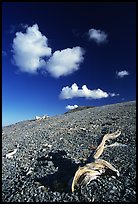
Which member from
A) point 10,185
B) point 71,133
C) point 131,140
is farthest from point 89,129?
point 10,185

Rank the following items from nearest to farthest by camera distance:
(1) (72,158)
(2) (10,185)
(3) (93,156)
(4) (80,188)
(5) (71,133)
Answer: (4) (80,188), (2) (10,185), (3) (93,156), (1) (72,158), (5) (71,133)

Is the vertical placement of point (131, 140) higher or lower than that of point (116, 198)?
higher

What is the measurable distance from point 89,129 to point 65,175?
6378 mm

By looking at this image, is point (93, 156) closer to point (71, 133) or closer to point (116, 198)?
point (116, 198)

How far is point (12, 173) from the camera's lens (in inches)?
343

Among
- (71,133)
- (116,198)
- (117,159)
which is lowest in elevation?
(116,198)

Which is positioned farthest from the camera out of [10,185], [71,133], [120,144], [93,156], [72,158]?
[71,133]

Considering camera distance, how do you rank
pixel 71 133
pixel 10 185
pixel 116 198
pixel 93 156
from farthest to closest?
pixel 71 133
pixel 93 156
pixel 10 185
pixel 116 198

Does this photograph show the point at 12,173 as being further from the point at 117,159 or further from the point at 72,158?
the point at 117,159

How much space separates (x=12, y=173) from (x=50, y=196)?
2655mm

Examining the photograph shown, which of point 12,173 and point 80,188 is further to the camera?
point 12,173

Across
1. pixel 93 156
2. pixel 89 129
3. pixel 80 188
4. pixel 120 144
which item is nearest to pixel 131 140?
pixel 120 144

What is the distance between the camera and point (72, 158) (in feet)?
30.8

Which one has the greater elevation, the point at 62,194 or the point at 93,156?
the point at 93,156
